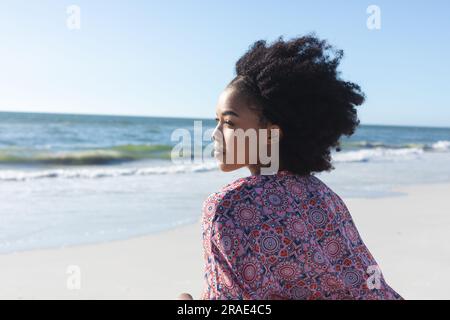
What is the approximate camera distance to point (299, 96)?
1767 mm

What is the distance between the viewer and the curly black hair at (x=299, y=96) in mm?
1758

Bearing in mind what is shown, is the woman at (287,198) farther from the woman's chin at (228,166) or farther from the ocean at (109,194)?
the ocean at (109,194)

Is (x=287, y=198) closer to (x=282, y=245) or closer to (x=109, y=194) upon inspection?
(x=282, y=245)

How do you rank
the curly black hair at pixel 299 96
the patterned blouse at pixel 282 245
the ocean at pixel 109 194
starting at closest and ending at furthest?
the patterned blouse at pixel 282 245
the curly black hair at pixel 299 96
the ocean at pixel 109 194

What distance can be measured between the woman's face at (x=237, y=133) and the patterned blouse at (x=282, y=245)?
14cm

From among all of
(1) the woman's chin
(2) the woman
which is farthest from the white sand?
(2) the woman

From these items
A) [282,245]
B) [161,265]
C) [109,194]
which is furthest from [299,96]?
[109,194]

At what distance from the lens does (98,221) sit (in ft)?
20.8

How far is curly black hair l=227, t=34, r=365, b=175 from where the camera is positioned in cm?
176

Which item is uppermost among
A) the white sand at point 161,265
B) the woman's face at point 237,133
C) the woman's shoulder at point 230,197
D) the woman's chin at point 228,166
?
the woman's face at point 237,133

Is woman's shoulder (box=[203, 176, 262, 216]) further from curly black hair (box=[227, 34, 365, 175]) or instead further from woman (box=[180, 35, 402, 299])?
curly black hair (box=[227, 34, 365, 175])

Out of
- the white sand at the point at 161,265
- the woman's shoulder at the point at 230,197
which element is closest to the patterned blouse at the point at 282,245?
the woman's shoulder at the point at 230,197

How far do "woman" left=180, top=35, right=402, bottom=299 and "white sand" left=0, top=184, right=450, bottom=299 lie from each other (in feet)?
8.14
